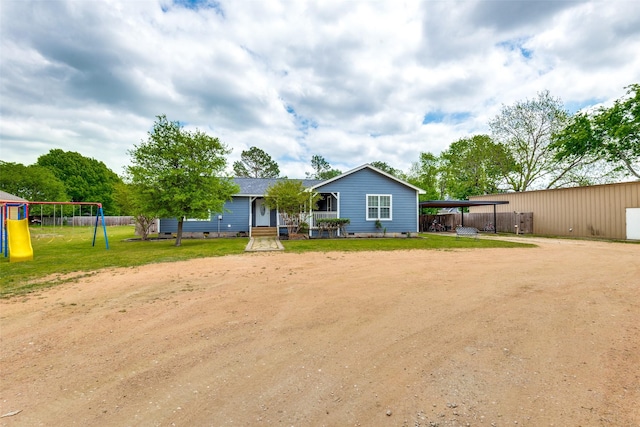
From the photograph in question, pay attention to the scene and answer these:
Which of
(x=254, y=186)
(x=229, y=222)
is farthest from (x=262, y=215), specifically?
(x=254, y=186)

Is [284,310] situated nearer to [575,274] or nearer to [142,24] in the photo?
[575,274]

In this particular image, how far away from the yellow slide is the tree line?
3.79m

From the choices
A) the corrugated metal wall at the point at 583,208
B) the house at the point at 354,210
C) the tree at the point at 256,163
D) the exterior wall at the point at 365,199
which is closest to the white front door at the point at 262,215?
the house at the point at 354,210

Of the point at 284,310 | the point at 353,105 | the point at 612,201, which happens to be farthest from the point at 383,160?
the point at 284,310

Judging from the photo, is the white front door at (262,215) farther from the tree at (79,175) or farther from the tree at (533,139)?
the tree at (79,175)

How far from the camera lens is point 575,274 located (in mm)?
7055

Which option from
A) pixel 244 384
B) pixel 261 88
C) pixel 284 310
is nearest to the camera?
pixel 244 384

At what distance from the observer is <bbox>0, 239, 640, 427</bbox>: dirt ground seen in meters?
2.17

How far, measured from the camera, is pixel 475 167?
3672 centimetres

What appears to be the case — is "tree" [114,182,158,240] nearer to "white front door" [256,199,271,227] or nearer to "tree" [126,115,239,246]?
"tree" [126,115,239,246]

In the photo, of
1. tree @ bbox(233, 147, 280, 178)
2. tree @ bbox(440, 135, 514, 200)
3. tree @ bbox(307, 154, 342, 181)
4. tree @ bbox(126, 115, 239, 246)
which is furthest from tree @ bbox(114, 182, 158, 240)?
tree @ bbox(307, 154, 342, 181)

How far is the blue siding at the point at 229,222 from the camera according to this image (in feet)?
59.1

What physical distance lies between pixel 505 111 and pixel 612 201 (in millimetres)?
17039

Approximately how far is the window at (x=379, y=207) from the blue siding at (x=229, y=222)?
7632mm
